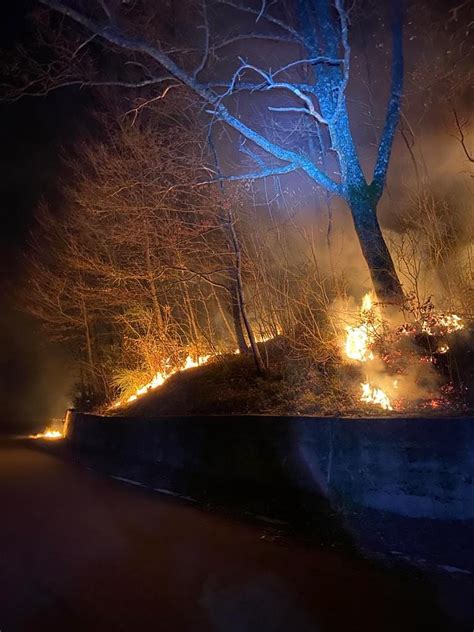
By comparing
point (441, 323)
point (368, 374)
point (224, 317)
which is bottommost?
point (368, 374)

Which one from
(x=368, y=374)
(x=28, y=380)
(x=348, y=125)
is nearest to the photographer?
(x=368, y=374)

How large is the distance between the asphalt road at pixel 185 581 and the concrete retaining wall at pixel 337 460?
3.66ft

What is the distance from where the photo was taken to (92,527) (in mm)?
6938

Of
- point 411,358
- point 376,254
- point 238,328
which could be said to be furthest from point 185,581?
point 238,328

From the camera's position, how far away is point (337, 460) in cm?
686

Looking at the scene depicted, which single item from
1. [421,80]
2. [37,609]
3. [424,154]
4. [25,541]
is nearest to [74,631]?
[37,609]

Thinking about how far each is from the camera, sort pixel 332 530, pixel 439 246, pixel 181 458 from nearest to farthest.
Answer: pixel 332 530
pixel 439 246
pixel 181 458

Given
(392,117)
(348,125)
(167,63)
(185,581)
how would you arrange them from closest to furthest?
(185,581)
(167,63)
(348,125)
(392,117)

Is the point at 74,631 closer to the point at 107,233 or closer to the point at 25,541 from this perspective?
the point at 25,541

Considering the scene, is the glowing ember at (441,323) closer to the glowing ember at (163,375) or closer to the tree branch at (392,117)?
the tree branch at (392,117)

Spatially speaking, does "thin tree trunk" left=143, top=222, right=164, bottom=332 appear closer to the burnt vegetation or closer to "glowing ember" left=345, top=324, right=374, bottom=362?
the burnt vegetation

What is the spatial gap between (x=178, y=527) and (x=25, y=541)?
2015mm

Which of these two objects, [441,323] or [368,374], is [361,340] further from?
[441,323]

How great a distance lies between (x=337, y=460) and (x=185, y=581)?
9.42ft
